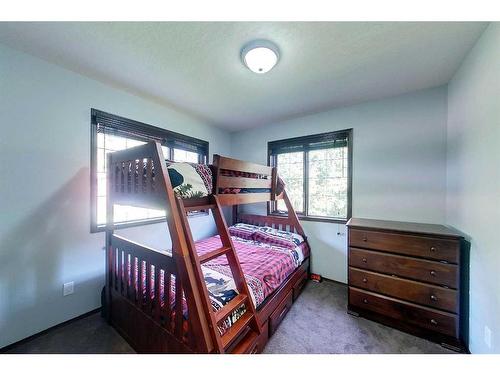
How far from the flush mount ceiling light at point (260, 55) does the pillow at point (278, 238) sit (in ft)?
6.67

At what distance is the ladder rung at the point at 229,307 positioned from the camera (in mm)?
1168

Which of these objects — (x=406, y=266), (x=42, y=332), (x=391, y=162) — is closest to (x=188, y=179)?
(x=42, y=332)

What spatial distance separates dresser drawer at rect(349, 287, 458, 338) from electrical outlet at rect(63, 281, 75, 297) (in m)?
2.83

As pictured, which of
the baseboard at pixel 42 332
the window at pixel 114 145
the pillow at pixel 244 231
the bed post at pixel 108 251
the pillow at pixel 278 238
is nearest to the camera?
the baseboard at pixel 42 332

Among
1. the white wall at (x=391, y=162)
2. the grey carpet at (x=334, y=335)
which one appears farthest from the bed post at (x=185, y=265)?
the white wall at (x=391, y=162)

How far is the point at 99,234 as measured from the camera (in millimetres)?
2012

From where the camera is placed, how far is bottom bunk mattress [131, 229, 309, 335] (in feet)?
4.48

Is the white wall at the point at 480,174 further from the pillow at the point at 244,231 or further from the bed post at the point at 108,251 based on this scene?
the bed post at the point at 108,251

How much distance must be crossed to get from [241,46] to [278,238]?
221cm

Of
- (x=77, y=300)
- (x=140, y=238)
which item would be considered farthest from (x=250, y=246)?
(x=77, y=300)

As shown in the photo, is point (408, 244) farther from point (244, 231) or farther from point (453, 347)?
point (244, 231)
